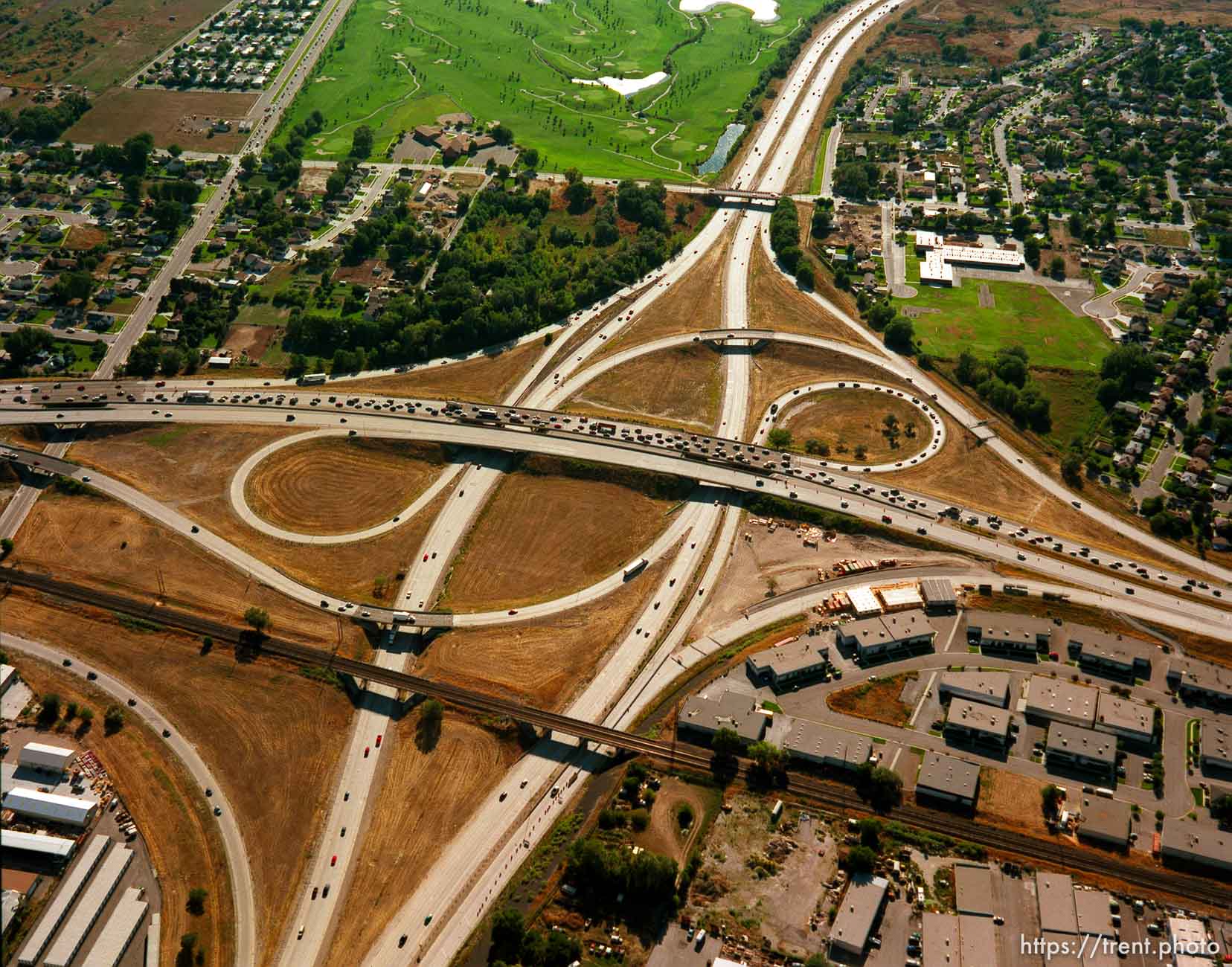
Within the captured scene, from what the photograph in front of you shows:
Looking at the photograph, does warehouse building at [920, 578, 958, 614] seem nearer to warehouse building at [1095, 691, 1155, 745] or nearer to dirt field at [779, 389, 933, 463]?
warehouse building at [1095, 691, 1155, 745]

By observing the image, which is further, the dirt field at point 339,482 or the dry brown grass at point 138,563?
the dirt field at point 339,482

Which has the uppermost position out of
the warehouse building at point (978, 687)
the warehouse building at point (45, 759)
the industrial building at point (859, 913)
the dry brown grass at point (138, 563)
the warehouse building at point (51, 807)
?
the warehouse building at point (978, 687)

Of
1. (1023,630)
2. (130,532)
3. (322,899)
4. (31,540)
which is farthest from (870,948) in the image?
(31,540)

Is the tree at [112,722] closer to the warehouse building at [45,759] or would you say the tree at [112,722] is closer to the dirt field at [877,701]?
the warehouse building at [45,759]

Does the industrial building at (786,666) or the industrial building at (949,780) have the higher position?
the industrial building at (786,666)

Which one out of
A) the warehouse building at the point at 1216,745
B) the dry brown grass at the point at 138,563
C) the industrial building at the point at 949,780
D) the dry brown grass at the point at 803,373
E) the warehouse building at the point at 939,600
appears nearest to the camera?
the industrial building at the point at 949,780

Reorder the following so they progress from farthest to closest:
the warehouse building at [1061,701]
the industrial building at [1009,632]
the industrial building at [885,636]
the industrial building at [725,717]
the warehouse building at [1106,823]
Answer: the industrial building at [1009,632]
the industrial building at [885,636]
the warehouse building at [1061,701]
the industrial building at [725,717]
the warehouse building at [1106,823]

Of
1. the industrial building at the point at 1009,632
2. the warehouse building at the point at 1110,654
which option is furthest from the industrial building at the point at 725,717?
the warehouse building at the point at 1110,654

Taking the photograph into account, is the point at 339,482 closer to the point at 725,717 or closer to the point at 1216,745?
the point at 725,717
